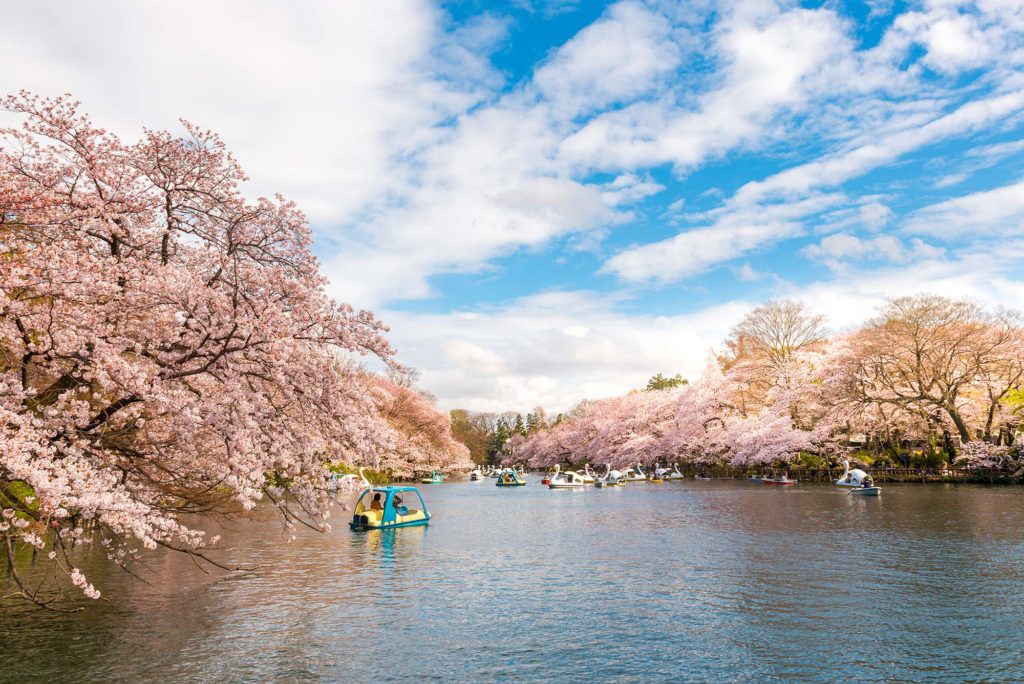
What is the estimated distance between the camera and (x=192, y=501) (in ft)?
51.2

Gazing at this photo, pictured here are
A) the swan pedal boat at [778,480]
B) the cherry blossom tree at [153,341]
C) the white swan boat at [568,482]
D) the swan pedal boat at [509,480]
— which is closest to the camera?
the cherry blossom tree at [153,341]

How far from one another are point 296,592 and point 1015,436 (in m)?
50.3

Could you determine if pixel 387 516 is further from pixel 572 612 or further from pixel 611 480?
pixel 611 480

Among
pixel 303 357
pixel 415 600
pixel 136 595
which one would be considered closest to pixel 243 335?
pixel 303 357

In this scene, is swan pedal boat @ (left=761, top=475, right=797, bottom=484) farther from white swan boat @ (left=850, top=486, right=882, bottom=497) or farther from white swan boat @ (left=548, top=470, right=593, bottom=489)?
white swan boat @ (left=548, top=470, right=593, bottom=489)

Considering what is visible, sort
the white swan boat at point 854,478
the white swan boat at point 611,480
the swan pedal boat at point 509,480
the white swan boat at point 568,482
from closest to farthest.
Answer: the white swan boat at point 854,478 < the white swan boat at point 611,480 < the white swan boat at point 568,482 < the swan pedal boat at point 509,480

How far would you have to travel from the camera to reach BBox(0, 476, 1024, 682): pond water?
37.9 feet

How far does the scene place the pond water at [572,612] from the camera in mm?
11547

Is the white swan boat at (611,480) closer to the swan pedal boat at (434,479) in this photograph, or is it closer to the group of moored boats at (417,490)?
the group of moored boats at (417,490)

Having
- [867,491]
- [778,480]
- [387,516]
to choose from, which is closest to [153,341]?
[387,516]

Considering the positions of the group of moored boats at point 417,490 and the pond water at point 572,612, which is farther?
the group of moored boats at point 417,490

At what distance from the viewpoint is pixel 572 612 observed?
599 inches

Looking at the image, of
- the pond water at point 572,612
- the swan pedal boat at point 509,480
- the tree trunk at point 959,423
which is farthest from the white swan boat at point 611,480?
the pond water at point 572,612

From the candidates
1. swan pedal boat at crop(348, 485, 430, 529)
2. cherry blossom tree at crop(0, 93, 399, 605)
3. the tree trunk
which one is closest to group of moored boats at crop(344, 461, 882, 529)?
swan pedal boat at crop(348, 485, 430, 529)
